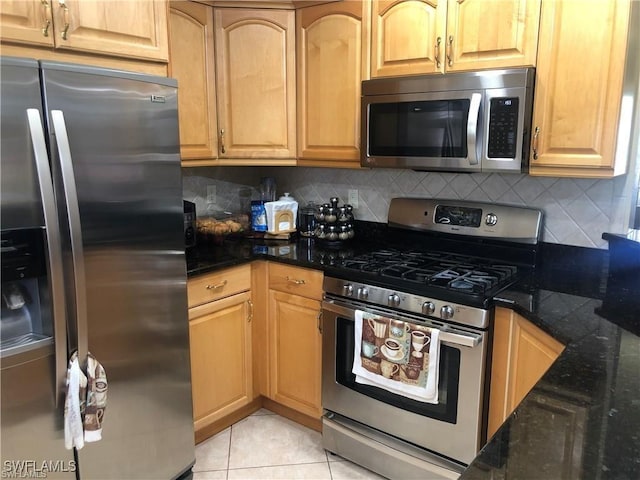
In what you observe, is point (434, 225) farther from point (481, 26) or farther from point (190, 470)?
point (190, 470)

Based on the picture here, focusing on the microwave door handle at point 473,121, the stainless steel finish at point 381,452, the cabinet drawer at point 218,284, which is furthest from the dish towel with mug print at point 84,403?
the microwave door handle at point 473,121

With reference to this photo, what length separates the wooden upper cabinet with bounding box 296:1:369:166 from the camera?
2432 mm

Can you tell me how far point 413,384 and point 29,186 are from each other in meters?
1.54

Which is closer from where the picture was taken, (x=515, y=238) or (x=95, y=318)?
(x=95, y=318)

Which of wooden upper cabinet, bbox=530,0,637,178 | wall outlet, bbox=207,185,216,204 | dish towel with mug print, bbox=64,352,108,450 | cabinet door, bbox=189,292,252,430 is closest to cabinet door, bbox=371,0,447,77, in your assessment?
wooden upper cabinet, bbox=530,0,637,178

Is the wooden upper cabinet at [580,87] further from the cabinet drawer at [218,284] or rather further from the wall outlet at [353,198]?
the cabinet drawer at [218,284]

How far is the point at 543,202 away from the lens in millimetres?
2297

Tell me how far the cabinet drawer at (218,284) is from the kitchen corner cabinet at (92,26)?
970 mm

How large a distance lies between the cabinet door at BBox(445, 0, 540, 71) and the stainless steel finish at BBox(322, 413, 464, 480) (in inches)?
64.4

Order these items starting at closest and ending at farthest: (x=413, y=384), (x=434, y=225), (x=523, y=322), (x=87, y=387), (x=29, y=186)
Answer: (x=29, y=186) < (x=87, y=387) < (x=523, y=322) < (x=413, y=384) < (x=434, y=225)

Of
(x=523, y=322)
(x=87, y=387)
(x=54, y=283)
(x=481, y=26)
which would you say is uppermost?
(x=481, y=26)

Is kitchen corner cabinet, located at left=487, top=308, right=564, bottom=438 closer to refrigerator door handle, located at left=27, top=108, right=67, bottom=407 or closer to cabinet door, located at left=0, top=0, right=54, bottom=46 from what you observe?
refrigerator door handle, located at left=27, top=108, right=67, bottom=407

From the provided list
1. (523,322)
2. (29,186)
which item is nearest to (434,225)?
(523,322)

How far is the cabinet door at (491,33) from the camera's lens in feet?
6.39
